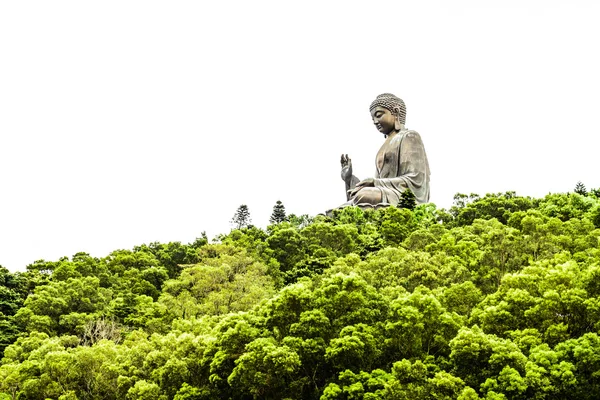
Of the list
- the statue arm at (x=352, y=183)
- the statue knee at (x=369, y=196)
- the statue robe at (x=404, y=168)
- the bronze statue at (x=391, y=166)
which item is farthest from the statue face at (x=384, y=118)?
the statue knee at (x=369, y=196)

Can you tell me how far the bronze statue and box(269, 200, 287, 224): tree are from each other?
718 centimetres

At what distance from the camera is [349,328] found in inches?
551

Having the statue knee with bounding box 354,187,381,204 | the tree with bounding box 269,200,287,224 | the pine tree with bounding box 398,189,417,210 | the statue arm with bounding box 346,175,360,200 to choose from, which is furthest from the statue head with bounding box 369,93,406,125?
the tree with bounding box 269,200,287,224

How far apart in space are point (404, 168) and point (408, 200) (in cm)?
352

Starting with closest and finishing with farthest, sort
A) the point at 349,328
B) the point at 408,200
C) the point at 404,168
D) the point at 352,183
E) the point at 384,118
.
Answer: the point at 349,328 → the point at 408,200 → the point at 404,168 → the point at 352,183 → the point at 384,118

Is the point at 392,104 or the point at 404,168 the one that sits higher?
the point at 392,104

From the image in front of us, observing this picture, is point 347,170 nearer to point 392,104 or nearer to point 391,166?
point 391,166

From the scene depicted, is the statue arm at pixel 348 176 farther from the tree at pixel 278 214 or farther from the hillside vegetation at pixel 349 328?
the hillside vegetation at pixel 349 328

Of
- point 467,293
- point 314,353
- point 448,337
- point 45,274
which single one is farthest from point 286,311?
point 45,274

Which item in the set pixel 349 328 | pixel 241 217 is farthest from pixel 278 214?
pixel 349 328

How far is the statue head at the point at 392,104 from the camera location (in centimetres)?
3984

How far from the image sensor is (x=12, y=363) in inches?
775

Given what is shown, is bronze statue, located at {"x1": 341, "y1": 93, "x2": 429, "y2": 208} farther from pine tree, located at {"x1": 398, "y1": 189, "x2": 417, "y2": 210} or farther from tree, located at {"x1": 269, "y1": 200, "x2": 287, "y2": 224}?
tree, located at {"x1": 269, "y1": 200, "x2": 287, "y2": 224}

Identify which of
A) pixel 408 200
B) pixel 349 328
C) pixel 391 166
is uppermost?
pixel 391 166
